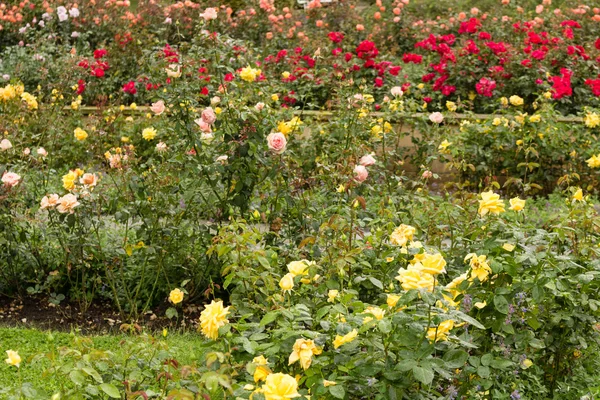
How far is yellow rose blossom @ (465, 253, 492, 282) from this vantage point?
3066mm

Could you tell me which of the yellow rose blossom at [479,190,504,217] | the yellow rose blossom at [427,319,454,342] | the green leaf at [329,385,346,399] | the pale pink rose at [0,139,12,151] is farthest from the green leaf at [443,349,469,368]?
the pale pink rose at [0,139,12,151]

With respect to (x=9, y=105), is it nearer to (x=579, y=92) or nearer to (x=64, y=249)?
(x=64, y=249)

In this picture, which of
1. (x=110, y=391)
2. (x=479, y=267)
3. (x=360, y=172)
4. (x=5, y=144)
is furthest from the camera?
(x=5, y=144)

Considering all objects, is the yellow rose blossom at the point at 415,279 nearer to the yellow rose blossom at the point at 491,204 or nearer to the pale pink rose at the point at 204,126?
the yellow rose blossom at the point at 491,204

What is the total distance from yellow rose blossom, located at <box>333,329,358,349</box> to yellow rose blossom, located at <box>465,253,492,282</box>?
1.80 ft

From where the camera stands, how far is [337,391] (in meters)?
2.64

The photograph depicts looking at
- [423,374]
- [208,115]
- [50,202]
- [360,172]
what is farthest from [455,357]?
[50,202]

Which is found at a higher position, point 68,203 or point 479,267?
point 479,267

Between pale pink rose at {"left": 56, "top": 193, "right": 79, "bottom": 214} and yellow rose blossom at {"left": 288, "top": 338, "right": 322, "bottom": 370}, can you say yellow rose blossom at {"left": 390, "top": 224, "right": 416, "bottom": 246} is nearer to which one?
yellow rose blossom at {"left": 288, "top": 338, "right": 322, "bottom": 370}

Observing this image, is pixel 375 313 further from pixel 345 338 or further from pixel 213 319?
pixel 213 319

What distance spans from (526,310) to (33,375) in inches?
80.7

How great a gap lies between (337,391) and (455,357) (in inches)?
15.1

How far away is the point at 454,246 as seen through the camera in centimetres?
392

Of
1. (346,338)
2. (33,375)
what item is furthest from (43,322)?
(346,338)
